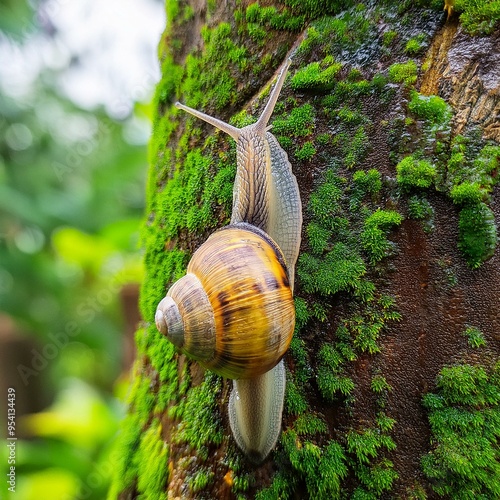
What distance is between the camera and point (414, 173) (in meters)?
1.23

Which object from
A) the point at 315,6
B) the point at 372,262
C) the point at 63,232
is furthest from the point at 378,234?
the point at 63,232

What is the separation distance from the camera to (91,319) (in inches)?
224

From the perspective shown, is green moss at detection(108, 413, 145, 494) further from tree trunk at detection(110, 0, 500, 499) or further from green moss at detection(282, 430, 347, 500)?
green moss at detection(282, 430, 347, 500)

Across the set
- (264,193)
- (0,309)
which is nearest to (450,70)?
(264,193)

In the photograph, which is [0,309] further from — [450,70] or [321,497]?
[450,70]

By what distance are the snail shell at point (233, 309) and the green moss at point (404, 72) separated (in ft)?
2.20

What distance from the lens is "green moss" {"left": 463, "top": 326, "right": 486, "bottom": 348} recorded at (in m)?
A: 1.15

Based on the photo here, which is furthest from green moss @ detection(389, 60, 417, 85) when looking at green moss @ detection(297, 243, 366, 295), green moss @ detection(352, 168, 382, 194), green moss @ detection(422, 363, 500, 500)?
green moss @ detection(422, 363, 500, 500)

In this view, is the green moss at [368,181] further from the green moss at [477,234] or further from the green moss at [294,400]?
the green moss at [294,400]

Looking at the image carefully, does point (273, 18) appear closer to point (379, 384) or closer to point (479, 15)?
point (479, 15)

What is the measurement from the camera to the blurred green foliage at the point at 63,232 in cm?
432

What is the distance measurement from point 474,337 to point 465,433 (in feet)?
0.83

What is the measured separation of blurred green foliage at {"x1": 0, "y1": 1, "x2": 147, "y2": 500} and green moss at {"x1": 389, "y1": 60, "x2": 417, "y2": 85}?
374 centimetres

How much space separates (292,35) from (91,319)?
507cm
